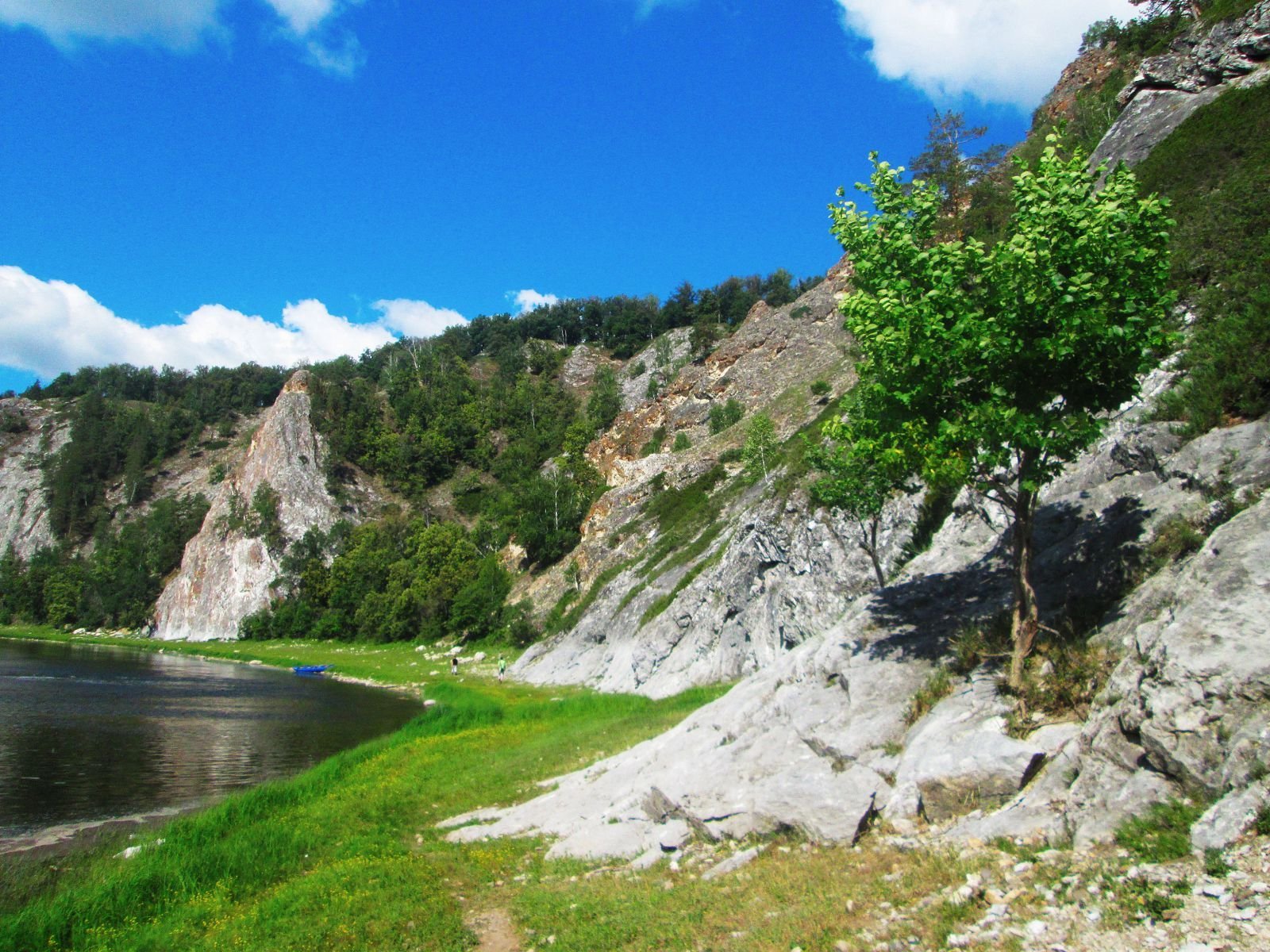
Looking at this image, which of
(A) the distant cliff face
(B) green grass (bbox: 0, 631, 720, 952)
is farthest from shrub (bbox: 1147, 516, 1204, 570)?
(A) the distant cliff face

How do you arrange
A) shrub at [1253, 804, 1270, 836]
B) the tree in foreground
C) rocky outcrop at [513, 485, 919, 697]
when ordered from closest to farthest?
shrub at [1253, 804, 1270, 836] → the tree in foreground → rocky outcrop at [513, 485, 919, 697]

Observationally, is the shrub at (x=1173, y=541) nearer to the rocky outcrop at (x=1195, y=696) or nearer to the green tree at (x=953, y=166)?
the rocky outcrop at (x=1195, y=696)

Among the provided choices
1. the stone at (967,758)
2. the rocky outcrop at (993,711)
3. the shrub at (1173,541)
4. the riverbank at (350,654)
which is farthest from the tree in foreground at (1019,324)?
the riverbank at (350,654)

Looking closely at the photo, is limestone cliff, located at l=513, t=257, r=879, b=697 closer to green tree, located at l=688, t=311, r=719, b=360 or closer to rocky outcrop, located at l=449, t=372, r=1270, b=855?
rocky outcrop, located at l=449, t=372, r=1270, b=855

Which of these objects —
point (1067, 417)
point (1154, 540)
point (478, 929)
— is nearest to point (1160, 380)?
point (1154, 540)

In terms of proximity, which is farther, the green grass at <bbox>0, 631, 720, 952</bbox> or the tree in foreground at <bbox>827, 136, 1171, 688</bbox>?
the green grass at <bbox>0, 631, 720, 952</bbox>

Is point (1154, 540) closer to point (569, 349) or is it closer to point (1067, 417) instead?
point (1067, 417)

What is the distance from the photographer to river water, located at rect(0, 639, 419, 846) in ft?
82.2

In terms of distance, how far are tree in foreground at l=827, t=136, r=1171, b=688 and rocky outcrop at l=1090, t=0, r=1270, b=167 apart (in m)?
28.6

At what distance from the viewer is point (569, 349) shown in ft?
571

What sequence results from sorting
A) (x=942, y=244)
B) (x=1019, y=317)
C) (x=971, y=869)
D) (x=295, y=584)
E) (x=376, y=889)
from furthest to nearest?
(x=295, y=584) < (x=376, y=889) < (x=942, y=244) < (x=1019, y=317) < (x=971, y=869)

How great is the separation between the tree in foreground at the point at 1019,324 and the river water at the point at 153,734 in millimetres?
24516

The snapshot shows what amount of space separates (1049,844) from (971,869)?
86cm

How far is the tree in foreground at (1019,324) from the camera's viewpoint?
33.7ft
